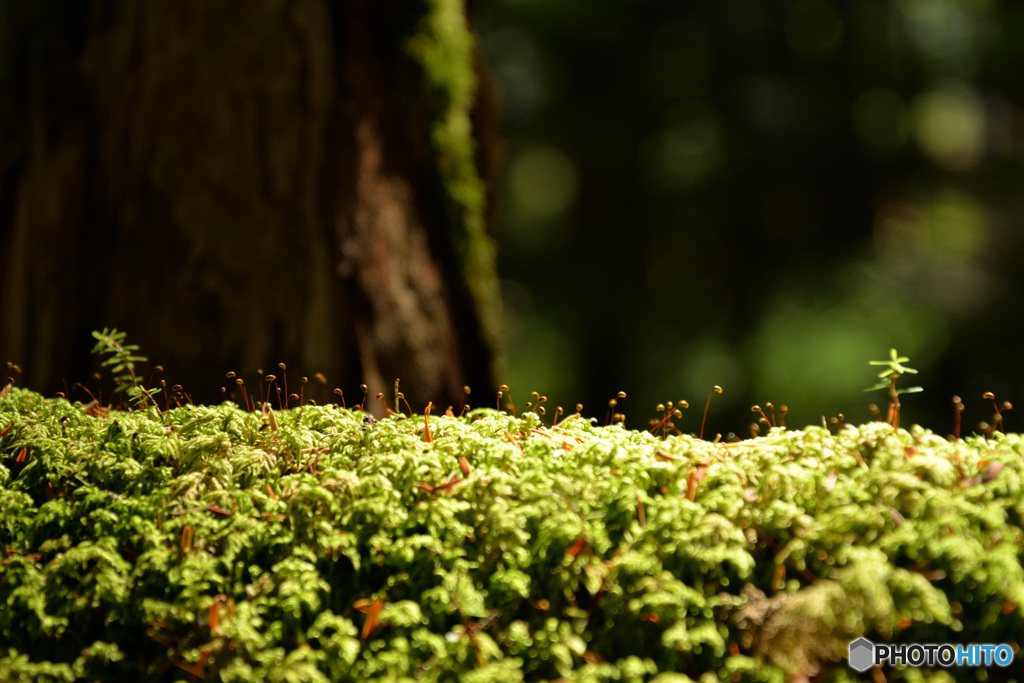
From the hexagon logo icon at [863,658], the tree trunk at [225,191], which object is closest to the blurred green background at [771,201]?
the tree trunk at [225,191]

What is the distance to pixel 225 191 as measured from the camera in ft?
10.7

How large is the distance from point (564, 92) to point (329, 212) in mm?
10432

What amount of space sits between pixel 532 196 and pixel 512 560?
14699mm

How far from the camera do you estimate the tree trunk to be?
10.6 feet

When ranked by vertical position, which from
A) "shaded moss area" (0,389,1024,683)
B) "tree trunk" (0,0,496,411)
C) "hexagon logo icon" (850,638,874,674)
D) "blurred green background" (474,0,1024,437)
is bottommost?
"hexagon logo icon" (850,638,874,674)

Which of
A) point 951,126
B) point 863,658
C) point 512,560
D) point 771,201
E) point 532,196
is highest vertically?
point 951,126

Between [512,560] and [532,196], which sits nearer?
[512,560]

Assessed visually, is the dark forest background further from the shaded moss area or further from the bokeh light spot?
the shaded moss area

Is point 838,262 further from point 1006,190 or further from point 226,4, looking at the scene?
point 226,4

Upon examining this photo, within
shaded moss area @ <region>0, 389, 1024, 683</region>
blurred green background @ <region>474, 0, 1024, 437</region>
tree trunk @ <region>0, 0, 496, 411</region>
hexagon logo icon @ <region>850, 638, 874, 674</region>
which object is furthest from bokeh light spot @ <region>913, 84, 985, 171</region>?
hexagon logo icon @ <region>850, 638, 874, 674</region>

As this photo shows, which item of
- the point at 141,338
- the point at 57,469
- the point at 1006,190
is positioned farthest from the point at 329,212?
the point at 1006,190

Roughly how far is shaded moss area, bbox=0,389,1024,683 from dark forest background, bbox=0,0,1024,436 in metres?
2.10

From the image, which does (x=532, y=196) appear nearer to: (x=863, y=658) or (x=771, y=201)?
(x=771, y=201)

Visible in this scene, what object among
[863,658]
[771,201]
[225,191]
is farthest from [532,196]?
[863,658]
